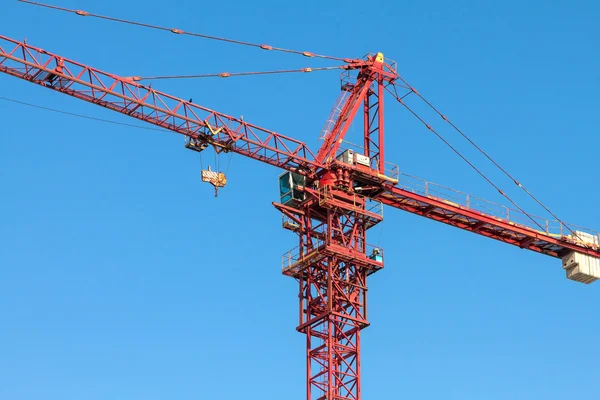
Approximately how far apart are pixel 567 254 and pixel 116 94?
36.9 meters

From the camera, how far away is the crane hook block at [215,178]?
3999 inches

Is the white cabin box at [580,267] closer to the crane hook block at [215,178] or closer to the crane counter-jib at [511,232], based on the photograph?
the crane counter-jib at [511,232]

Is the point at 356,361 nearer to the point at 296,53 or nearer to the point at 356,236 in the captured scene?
the point at 356,236

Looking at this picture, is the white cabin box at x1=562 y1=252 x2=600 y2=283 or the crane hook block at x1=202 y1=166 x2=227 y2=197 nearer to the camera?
the crane hook block at x1=202 y1=166 x2=227 y2=197

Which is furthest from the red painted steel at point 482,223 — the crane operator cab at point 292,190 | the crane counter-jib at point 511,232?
the crane operator cab at point 292,190

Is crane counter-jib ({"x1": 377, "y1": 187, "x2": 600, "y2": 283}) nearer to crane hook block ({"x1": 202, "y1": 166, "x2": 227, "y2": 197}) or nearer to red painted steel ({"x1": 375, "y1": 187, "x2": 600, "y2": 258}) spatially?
red painted steel ({"x1": 375, "y1": 187, "x2": 600, "y2": 258})

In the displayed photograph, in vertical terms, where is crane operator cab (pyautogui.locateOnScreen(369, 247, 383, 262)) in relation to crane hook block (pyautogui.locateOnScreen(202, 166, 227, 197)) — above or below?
below

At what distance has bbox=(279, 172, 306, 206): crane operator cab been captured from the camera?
4080 inches

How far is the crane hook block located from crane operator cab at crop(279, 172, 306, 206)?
4421 millimetres

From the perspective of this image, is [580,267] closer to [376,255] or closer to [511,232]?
[511,232]

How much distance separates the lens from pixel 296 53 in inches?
4267

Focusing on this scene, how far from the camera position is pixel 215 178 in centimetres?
10194

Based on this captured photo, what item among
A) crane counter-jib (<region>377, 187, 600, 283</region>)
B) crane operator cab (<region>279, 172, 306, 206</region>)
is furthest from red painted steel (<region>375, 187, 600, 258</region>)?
crane operator cab (<region>279, 172, 306, 206</region>)

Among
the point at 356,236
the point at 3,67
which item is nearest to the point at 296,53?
the point at 356,236
